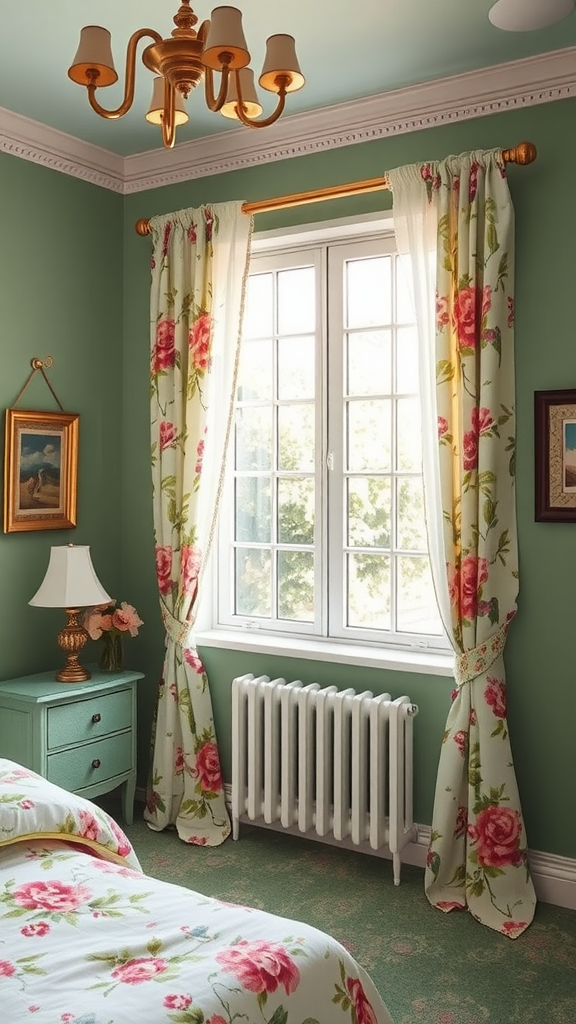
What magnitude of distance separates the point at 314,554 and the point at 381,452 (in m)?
0.53

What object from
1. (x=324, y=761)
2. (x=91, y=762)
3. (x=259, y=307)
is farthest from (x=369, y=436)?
(x=91, y=762)

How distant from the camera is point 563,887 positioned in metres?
3.12

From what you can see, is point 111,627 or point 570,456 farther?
point 111,627

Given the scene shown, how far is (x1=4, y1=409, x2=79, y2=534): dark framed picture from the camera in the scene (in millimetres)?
3678

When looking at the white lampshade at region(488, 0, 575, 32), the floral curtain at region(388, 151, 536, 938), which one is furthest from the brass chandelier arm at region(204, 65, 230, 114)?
the floral curtain at region(388, 151, 536, 938)

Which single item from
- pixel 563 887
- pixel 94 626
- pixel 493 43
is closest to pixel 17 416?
pixel 94 626

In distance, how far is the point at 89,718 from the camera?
3.61 m

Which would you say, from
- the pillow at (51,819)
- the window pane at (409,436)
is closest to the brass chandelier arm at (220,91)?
the pillow at (51,819)

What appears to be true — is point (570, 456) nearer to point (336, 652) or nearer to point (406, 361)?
point (406, 361)

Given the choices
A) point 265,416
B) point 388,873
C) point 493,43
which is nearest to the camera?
point 493,43

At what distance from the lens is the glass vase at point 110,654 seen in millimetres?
3844

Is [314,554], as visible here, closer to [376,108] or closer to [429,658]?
[429,658]

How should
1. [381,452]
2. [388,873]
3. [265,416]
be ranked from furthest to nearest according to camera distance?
[265,416] < [381,452] < [388,873]

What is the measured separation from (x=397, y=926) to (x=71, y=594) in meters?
1.72
